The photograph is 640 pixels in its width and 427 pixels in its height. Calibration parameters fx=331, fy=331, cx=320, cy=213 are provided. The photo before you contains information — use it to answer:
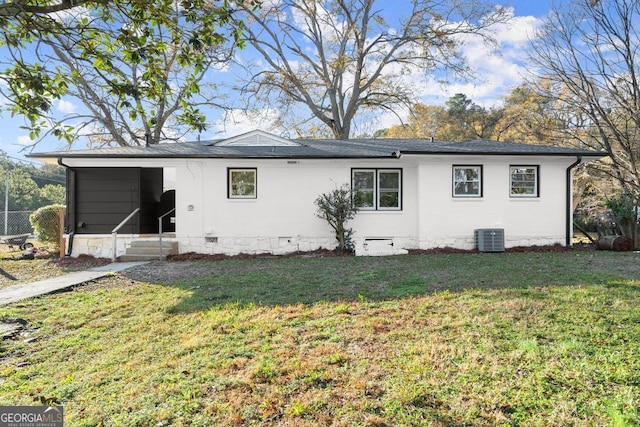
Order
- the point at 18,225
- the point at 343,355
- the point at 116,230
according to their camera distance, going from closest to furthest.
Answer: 1. the point at 343,355
2. the point at 116,230
3. the point at 18,225

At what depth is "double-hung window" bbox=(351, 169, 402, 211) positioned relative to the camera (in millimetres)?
10906

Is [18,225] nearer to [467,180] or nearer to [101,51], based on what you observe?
[101,51]

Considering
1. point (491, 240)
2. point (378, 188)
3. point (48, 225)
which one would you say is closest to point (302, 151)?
point (378, 188)

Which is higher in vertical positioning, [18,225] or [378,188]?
[378,188]

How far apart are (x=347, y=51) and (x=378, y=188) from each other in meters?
15.1

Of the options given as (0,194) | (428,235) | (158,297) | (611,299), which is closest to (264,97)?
(428,235)

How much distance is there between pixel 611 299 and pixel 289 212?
811 cm

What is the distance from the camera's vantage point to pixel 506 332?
349 cm

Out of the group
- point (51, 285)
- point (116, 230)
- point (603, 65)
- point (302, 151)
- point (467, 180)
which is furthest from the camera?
point (302, 151)

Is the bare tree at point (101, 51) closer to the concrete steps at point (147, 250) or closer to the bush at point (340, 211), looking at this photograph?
the bush at point (340, 211)

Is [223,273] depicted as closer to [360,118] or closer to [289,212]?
[289,212]

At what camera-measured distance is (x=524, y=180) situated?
1070 cm

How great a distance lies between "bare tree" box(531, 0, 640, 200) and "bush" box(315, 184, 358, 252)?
7.32 metres

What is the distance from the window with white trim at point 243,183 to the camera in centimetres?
1084
